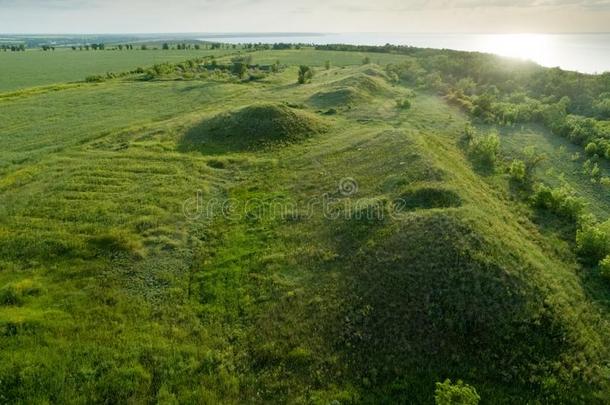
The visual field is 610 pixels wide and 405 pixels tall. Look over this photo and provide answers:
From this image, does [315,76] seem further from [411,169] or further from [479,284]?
[479,284]

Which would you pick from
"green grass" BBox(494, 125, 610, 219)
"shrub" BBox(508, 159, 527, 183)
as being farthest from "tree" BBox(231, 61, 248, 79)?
"shrub" BBox(508, 159, 527, 183)

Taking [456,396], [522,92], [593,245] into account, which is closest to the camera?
[456,396]

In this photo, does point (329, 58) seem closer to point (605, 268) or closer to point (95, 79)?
point (95, 79)

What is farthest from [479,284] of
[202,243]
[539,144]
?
[539,144]

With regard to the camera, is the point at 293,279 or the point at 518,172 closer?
the point at 293,279

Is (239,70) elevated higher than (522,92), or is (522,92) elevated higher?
(239,70)

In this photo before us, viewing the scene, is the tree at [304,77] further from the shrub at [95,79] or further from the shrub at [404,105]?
the shrub at [95,79]

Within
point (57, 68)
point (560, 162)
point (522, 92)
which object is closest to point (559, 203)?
point (560, 162)
